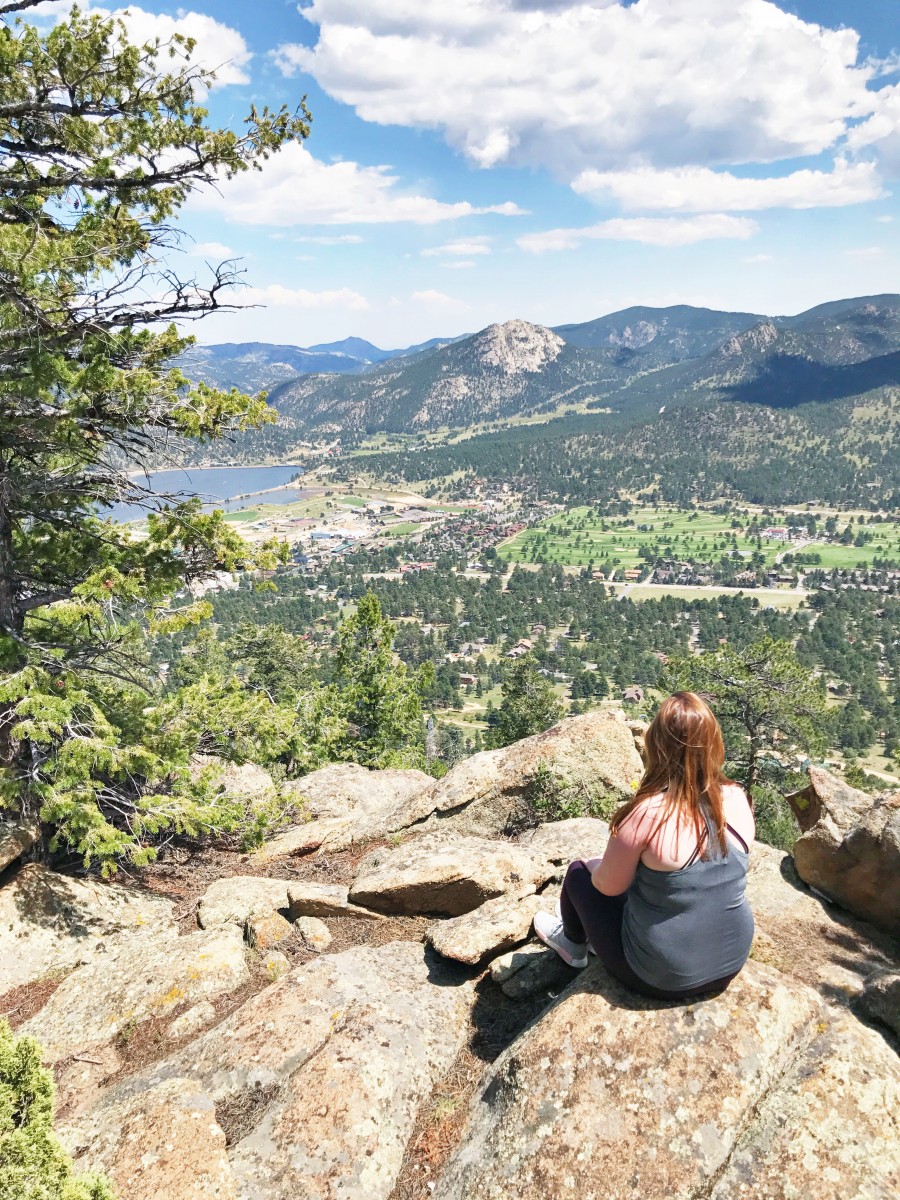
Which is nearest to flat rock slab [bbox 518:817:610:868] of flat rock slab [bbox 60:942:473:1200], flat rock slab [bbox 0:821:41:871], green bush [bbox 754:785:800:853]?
flat rock slab [bbox 60:942:473:1200]

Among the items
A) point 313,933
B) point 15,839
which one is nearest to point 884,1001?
point 313,933

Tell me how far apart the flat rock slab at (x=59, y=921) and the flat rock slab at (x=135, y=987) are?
0.79m

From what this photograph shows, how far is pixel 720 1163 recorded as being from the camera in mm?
3646

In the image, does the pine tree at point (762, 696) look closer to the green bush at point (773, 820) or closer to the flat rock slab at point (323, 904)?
the green bush at point (773, 820)

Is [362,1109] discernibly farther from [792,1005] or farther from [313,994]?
[792,1005]

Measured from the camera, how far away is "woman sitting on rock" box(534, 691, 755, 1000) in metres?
4.14

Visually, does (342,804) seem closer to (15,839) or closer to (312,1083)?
(15,839)

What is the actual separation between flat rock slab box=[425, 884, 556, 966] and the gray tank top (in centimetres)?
205

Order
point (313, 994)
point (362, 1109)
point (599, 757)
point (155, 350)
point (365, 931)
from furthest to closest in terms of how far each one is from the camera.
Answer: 1. point (599, 757)
2. point (155, 350)
3. point (365, 931)
4. point (313, 994)
5. point (362, 1109)

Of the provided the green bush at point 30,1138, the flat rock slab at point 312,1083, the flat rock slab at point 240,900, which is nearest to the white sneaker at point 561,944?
the flat rock slab at point 312,1083

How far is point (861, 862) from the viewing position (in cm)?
750

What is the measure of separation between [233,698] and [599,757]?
20.6ft

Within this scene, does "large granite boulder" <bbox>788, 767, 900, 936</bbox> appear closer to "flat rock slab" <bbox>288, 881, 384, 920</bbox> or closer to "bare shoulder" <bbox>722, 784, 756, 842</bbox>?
"bare shoulder" <bbox>722, 784, 756, 842</bbox>

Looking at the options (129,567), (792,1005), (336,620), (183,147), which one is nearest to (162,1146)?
(792,1005)
